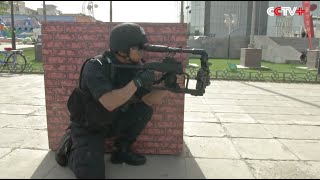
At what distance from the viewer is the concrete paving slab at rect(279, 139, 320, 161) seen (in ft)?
13.7

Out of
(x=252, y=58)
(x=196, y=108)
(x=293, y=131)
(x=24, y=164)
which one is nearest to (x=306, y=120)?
(x=293, y=131)

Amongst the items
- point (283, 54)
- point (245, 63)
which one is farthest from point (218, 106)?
point (283, 54)

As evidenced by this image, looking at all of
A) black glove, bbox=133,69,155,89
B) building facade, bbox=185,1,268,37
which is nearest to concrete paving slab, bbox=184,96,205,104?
black glove, bbox=133,69,155,89

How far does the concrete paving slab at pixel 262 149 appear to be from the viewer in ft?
13.5

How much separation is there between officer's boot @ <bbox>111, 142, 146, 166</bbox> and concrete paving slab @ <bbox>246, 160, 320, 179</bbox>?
1204 mm

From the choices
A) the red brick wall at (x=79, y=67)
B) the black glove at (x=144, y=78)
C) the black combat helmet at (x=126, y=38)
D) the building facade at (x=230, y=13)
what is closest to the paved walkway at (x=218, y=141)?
the red brick wall at (x=79, y=67)

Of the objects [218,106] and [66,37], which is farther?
[218,106]

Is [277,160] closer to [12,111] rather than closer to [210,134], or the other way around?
[210,134]

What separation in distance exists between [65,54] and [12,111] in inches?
115

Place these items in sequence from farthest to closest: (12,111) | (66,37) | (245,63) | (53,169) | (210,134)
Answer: (245,63)
(12,111)
(210,134)
(66,37)
(53,169)

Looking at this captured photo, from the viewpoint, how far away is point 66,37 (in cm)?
391

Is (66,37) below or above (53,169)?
above

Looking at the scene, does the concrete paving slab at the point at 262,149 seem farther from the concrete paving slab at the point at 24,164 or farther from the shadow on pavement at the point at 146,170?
the concrete paving slab at the point at 24,164

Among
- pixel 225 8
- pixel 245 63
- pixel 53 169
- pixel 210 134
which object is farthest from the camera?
pixel 225 8
